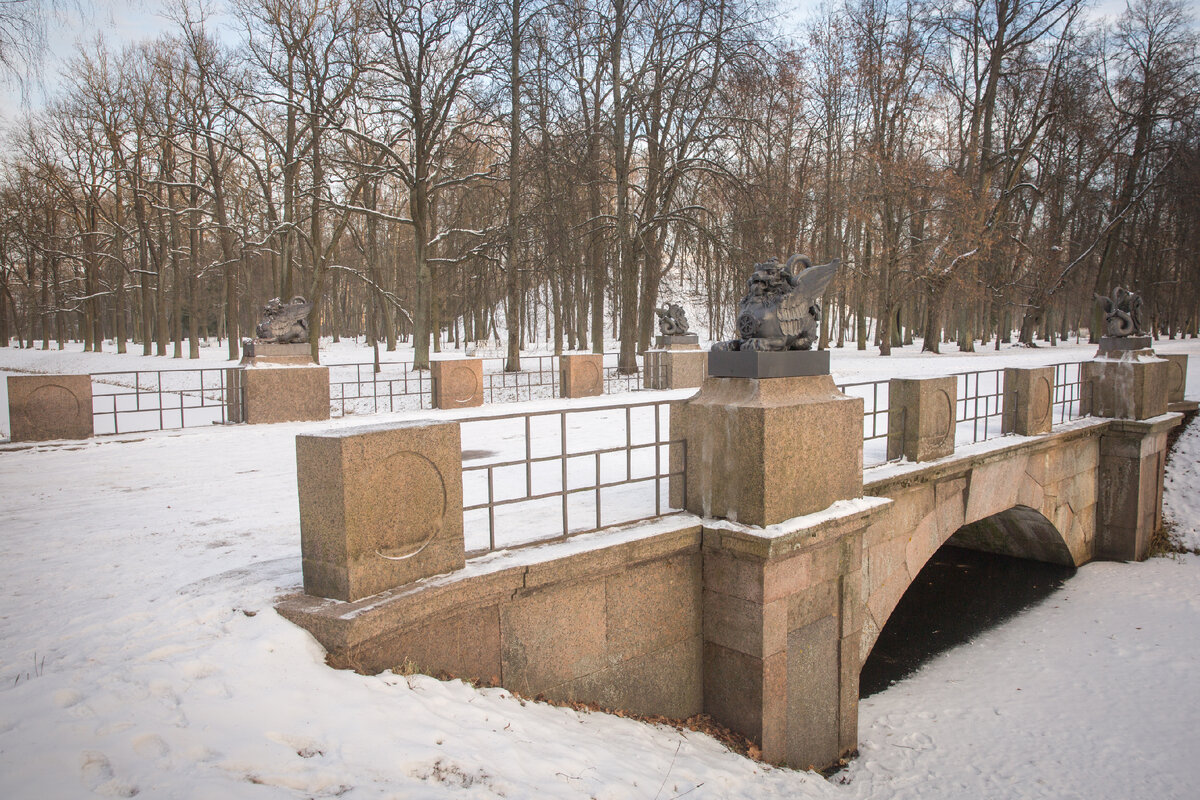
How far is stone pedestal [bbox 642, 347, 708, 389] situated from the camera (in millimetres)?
17547

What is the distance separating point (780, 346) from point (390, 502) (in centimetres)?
302

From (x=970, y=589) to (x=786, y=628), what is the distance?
7.98m

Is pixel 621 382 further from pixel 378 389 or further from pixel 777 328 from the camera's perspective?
pixel 777 328

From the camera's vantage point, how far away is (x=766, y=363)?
5203 mm

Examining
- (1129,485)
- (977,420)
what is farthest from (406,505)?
(1129,485)

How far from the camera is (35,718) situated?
296 centimetres

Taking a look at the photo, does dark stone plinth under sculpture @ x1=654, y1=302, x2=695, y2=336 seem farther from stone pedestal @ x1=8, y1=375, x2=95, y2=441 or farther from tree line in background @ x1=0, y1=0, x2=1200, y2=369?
stone pedestal @ x1=8, y1=375, x2=95, y2=441

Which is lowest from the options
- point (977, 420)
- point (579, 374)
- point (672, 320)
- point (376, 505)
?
point (977, 420)

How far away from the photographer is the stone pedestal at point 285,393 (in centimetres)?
1159

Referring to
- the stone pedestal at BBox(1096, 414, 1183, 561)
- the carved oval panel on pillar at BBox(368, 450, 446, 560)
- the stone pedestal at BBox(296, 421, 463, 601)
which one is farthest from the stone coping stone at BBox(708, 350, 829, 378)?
the stone pedestal at BBox(1096, 414, 1183, 561)

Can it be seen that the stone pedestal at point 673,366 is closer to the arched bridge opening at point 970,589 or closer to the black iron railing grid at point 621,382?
the black iron railing grid at point 621,382

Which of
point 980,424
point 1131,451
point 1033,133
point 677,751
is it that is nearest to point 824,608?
point 677,751

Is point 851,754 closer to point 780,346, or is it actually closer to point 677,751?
point 677,751

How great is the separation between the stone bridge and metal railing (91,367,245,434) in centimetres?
643
